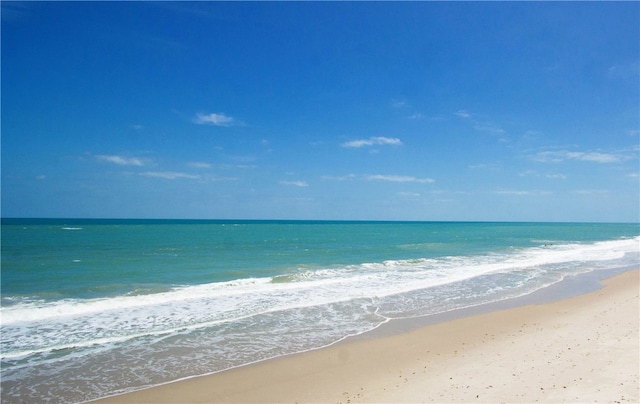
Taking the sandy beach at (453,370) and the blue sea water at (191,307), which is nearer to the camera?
the sandy beach at (453,370)

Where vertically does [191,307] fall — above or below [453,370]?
below

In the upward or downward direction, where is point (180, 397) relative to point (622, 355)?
downward

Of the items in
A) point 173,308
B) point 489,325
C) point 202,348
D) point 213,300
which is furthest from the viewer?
point 213,300

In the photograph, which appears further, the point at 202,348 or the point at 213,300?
the point at 213,300

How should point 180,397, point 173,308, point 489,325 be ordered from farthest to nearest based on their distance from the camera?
point 173,308
point 489,325
point 180,397

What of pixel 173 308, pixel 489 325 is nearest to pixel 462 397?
pixel 489 325

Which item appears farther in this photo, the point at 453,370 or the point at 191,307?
the point at 191,307

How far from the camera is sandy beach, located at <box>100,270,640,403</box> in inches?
252

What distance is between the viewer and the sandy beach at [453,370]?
6410 millimetres

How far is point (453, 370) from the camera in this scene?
759 centimetres

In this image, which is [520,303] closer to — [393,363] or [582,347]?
[582,347]

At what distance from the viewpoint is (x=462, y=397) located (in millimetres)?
6203

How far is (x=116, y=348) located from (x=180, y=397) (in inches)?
141

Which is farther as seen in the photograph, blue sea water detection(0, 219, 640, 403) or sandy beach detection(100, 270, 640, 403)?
A: blue sea water detection(0, 219, 640, 403)
